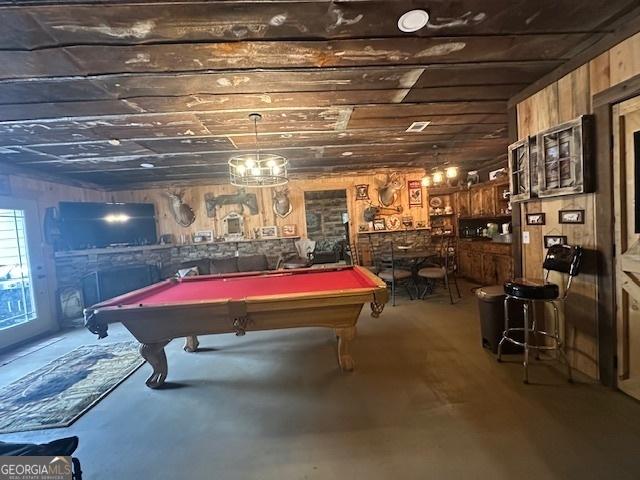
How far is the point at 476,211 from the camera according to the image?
246 inches

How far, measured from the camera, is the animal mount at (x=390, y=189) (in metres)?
6.27

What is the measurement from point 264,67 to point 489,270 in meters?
5.23

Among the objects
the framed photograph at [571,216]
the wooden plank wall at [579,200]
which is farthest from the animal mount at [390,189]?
the framed photograph at [571,216]

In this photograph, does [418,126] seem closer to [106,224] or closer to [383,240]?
[383,240]

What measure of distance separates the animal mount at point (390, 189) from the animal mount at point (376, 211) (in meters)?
0.11

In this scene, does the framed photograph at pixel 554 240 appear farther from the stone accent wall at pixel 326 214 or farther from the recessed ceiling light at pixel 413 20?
the stone accent wall at pixel 326 214

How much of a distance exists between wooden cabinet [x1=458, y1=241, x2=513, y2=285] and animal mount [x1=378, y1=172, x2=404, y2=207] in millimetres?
1821

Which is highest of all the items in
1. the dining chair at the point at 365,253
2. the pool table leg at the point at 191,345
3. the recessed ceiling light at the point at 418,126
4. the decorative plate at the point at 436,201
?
the recessed ceiling light at the point at 418,126

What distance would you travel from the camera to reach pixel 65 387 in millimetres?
2768

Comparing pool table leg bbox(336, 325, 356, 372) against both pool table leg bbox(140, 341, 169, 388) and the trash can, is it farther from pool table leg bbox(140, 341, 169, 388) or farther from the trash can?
pool table leg bbox(140, 341, 169, 388)

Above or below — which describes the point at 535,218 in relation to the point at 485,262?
above

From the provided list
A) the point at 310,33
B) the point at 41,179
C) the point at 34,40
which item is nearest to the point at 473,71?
the point at 310,33

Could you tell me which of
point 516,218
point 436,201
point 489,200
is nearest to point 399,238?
point 436,201

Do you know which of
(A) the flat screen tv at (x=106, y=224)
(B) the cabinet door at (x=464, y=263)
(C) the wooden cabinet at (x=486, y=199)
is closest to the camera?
(A) the flat screen tv at (x=106, y=224)
